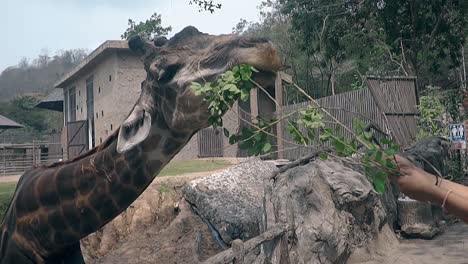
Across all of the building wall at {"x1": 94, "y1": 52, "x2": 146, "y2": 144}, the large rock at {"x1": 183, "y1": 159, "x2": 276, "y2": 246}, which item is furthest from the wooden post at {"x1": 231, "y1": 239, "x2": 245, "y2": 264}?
the building wall at {"x1": 94, "y1": 52, "x2": 146, "y2": 144}

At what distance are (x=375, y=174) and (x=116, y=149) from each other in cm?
169

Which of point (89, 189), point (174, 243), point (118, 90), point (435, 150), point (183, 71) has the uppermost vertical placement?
point (118, 90)

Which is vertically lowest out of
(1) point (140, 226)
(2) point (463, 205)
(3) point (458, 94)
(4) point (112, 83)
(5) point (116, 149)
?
(1) point (140, 226)

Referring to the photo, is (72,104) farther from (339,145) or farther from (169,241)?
(339,145)

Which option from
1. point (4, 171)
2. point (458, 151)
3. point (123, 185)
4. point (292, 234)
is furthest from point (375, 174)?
point (4, 171)

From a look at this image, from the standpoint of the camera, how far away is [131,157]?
3.12 m

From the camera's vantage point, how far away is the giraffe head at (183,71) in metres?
2.63

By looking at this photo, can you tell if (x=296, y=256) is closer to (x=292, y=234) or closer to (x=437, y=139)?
(x=292, y=234)

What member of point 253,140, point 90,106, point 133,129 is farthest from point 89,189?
point 90,106

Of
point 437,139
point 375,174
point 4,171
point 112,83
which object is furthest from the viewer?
point 4,171

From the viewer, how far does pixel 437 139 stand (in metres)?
10.3

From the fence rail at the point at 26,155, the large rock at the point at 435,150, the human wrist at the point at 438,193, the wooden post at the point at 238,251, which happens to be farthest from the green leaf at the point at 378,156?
the fence rail at the point at 26,155

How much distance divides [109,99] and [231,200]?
11.2 m

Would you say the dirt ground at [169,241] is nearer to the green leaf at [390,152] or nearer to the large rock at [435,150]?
the large rock at [435,150]
